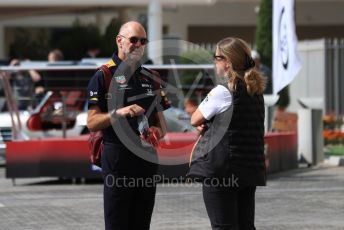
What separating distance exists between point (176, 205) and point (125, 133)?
16.8 ft

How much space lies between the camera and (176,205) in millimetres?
11992

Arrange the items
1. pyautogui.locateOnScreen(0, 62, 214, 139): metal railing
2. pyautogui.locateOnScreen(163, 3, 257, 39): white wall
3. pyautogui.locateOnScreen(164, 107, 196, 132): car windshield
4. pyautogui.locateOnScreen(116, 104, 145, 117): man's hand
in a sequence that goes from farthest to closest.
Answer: pyautogui.locateOnScreen(163, 3, 257, 39): white wall, pyautogui.locateOnScreen(0, 62, 214, 139): metal railing, pyautogui.locateOnScreen(164, 107, 196, 132): car windshield, pyautogui.locateOnScreen(116, 104, 145, 117): man's hand

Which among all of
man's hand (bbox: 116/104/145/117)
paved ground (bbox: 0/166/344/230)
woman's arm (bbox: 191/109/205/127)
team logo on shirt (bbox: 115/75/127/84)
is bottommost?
paved ground (bbox: 0/166/344/230)

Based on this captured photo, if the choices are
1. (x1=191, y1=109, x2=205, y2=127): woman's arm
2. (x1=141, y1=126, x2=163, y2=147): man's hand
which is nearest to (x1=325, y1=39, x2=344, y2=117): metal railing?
(x1=141, y1=126, x2=163, y2=147): man's hand

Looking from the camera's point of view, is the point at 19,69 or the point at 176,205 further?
the point at 19,69

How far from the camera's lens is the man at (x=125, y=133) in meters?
6.96

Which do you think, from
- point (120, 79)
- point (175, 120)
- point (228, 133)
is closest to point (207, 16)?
point (175, 120)

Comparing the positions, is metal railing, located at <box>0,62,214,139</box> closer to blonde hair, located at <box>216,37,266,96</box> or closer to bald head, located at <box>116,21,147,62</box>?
bald head, located at <box>116,21,147,62</box>

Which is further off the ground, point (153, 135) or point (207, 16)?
point (207, 16)

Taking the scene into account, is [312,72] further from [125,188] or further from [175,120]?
[125,188]

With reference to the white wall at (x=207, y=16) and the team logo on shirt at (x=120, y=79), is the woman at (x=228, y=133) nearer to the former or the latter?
the team logo on shirt at (x=120, y=79)

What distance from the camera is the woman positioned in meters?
6.89

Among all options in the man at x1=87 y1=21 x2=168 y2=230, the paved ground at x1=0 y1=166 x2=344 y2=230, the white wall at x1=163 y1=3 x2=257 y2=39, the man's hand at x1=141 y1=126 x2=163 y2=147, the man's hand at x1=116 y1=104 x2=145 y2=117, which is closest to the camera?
the man's hand at x1=116 y1=104 x2=145 y2=117

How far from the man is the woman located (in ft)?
1.34
